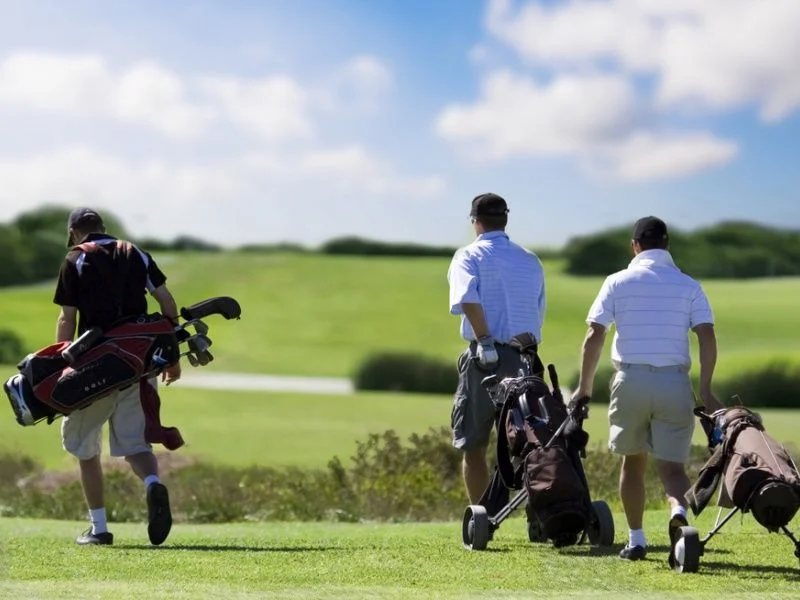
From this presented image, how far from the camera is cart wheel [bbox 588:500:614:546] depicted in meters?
8.24

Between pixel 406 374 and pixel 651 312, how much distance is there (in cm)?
1199

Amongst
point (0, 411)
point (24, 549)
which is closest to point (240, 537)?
point (24, 549)

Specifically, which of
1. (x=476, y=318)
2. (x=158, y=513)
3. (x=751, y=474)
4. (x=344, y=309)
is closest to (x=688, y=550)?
(x=751, y=474)

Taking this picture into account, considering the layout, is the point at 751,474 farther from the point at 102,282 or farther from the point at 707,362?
the point at 102,282

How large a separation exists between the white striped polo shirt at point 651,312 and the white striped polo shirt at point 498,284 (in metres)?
0.81

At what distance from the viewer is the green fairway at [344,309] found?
76.9ft

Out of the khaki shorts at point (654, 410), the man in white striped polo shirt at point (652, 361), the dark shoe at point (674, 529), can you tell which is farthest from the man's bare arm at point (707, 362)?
the dark shoe at point (674, 529)

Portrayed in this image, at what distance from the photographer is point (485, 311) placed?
335 inches

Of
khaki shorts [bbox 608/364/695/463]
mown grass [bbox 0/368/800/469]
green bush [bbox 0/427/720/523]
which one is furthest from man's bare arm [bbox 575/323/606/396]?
mown grass [bbox 0/368/800/469]

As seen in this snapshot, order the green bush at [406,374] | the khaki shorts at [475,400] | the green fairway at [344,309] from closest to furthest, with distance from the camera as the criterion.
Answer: the khaki shorts at [475,400] → the green bush at [406,374] → the green fairway at [344,309]

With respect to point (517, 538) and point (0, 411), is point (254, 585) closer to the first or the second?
point (517, 538)

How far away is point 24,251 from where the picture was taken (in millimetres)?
26266

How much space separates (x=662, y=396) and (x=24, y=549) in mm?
3742

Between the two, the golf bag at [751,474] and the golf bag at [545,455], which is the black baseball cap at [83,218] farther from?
the golf bag at [751,474]
